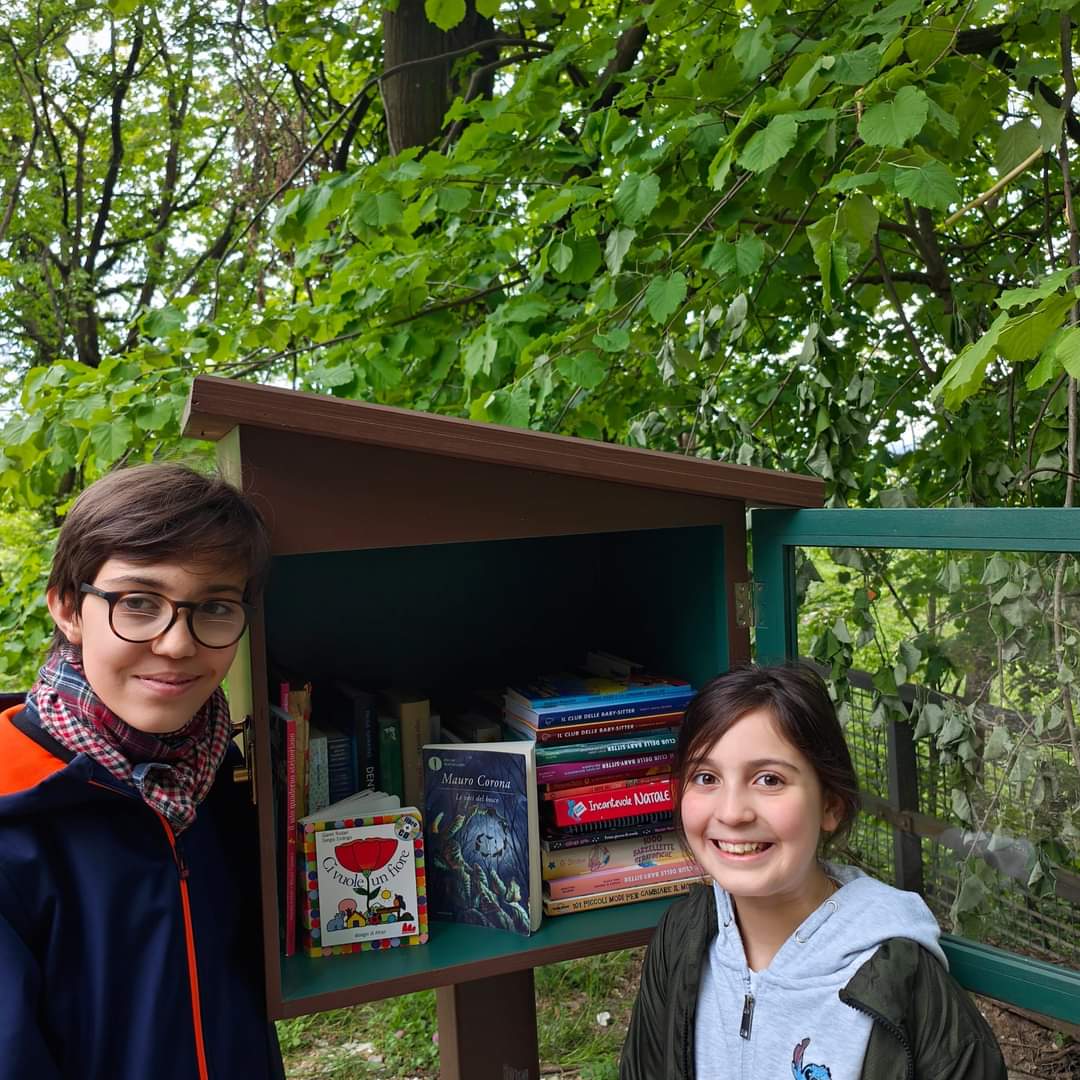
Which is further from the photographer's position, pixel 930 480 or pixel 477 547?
pixel 930 480

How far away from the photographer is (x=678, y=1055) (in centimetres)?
169

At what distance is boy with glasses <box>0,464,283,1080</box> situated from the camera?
5.05 feet

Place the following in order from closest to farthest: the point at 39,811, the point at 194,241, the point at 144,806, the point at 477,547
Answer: the point at 39,811
the point at 144,806
the point at 477,547
the point at 194,241

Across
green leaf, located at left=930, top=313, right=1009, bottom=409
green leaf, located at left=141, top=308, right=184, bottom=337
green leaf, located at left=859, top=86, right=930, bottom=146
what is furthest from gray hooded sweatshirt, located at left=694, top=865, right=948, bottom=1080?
green leaf, located at left=141, top=308, right=184, bottom=337

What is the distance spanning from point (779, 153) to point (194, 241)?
28.2 ft

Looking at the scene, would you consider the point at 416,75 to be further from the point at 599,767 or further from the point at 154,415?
the point at 599,767

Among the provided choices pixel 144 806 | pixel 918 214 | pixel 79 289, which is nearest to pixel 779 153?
pixel 918 214

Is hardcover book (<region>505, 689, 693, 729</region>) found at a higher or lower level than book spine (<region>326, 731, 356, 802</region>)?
higher

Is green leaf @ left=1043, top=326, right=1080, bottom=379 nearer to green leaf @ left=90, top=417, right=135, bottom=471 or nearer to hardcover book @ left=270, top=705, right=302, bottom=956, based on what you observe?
hardcover book @ left=270, top=705, right=302, bottom=956

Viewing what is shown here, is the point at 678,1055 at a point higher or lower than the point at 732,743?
lower

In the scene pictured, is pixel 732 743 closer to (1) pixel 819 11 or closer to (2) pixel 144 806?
(2) pixel 144 806

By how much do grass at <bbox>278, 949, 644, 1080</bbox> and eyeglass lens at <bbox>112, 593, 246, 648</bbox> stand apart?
2.44 meters

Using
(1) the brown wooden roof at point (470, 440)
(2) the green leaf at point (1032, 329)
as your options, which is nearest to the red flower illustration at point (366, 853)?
(1) the brown wooden roof at point (470, 440)

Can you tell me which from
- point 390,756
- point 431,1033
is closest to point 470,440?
point 390,756
